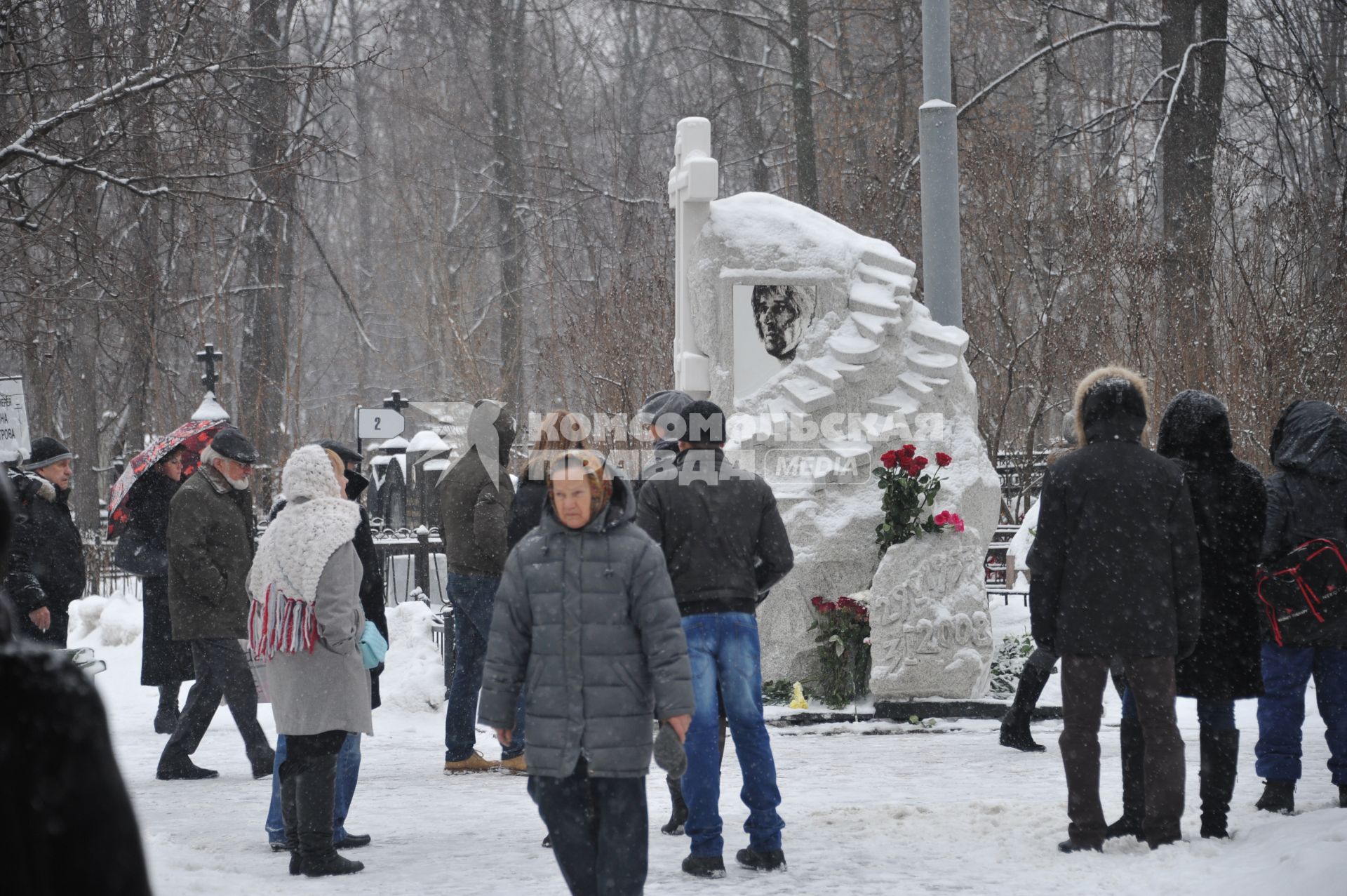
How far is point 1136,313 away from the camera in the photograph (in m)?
14.2

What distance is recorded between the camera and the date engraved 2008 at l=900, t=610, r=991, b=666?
28.8 ft

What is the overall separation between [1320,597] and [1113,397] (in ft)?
4.49

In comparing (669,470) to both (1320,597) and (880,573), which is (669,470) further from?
(880,573)

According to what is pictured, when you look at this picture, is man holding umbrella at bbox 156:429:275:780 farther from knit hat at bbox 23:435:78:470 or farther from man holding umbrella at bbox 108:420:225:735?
knit hat at bbox 23:435:78:470

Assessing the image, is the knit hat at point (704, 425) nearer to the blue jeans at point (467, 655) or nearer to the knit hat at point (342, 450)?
the knit hat at point (342, 450)

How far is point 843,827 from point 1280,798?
181 cm

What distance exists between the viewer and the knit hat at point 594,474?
4.12 metres

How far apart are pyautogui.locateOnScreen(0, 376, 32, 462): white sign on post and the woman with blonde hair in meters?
5.81

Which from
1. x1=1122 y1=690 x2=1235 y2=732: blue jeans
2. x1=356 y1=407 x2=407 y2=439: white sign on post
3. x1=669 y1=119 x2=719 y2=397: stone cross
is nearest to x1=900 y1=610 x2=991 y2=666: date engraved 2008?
x1=669 y1=119 x2=719 y2=397: stone cross

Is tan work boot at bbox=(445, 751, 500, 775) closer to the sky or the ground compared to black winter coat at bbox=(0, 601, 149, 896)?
closer to the ground

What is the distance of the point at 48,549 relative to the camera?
7695 millimetres

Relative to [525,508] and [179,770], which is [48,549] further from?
[525,508]

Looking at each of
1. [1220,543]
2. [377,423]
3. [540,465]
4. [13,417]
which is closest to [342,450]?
[540,465]

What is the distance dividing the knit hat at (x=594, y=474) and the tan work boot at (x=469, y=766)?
3.72 m
